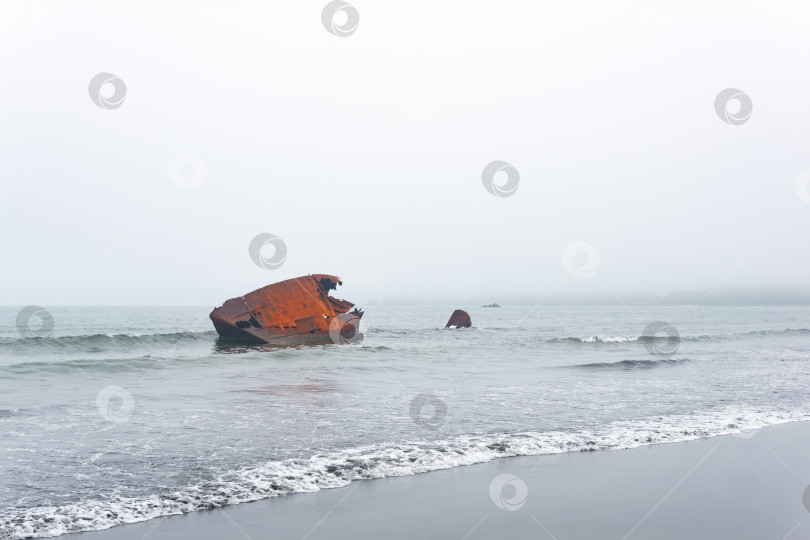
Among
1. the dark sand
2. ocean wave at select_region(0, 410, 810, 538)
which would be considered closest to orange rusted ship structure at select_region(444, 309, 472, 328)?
ocean wave at select_region(0, 410, 810, 538)

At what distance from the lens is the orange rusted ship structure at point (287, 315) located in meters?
24.7

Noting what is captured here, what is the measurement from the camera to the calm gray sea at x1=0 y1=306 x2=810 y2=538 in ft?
22.7

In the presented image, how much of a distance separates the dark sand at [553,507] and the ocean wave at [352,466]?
9.2 inches

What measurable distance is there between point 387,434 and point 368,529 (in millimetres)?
4105

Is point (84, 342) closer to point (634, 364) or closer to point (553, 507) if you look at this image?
point (634, 364)

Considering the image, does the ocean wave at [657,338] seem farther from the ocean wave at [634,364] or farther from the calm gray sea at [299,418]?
the calm gray sea at [299,418]

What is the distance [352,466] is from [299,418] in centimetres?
359

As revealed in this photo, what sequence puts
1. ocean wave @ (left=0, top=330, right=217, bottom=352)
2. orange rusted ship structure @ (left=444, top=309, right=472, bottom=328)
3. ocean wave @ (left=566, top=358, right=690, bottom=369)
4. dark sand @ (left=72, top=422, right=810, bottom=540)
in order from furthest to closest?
orange rusted ship structure @ (left=444, top=309, right=472, bottom=328), ocean wave @ (left=0, top=330, right=217, bottom=352), ocean wave @ (left=566, top=358, right=690, bottom=369), dark sand @ (left=72, top=422, right=810, bottom=540)

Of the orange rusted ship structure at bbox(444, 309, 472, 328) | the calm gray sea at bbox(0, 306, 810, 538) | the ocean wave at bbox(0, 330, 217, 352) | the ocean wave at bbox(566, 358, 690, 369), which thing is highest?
the calm gray sea at bbox(0, 306, 810, 538)

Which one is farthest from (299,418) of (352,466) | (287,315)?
(287,315)

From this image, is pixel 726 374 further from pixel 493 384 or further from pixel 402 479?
pixel 402 479

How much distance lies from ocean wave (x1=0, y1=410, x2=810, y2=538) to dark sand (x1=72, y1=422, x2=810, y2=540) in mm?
235

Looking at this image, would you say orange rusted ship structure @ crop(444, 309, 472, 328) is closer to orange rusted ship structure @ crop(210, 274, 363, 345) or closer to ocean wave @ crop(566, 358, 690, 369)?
orange rusted ship structure @ crop(210, 274, 363, 345)

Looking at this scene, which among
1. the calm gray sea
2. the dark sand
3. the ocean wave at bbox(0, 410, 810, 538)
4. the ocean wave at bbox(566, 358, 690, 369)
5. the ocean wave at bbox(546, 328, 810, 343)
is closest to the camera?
the dark sand
